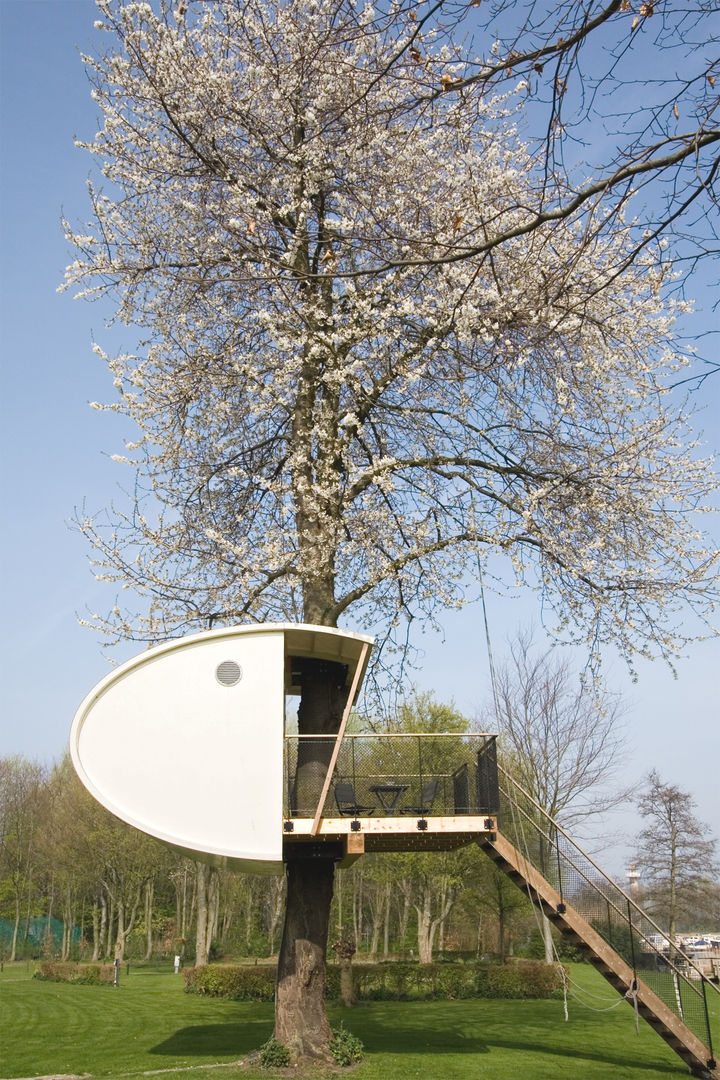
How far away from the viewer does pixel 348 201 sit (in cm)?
1462

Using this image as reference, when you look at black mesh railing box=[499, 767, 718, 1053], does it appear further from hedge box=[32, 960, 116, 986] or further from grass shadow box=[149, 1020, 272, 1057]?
hedge box=[32, 960, 116, 986]

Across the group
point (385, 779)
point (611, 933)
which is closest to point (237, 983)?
point (611, 933)

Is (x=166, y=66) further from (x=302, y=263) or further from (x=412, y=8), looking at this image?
(x=412, y=8)

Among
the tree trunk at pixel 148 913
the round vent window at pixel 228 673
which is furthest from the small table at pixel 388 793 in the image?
the tree trunk at pixel 148 913

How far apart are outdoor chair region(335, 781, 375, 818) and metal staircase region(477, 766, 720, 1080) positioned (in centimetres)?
223

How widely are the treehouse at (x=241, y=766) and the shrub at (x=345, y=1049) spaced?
2737 mm

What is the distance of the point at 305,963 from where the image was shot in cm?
1315

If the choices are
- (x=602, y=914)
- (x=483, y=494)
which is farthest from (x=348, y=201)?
(x=602, y=914)

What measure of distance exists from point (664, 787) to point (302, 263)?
2890 cm

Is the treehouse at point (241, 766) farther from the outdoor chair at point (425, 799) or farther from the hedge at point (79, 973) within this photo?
the hedge at point (79, 973)

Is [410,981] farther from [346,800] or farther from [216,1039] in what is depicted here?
[346,800]

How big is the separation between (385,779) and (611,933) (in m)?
4.43

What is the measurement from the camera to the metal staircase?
44.3 ft

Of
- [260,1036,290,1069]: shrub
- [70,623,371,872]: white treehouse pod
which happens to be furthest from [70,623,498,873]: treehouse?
[260,1036,290,1069]: shrub
